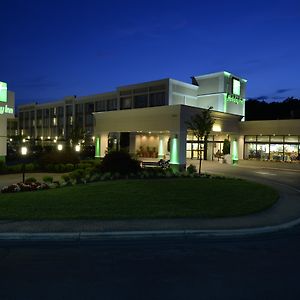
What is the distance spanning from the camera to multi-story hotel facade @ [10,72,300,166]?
31.2m

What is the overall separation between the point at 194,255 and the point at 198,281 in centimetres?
149

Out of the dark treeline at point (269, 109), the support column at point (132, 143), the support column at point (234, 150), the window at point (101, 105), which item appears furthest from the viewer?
the dark treeline at point (269, 109)

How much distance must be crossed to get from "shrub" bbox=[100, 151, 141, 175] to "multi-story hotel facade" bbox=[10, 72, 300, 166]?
900 cm

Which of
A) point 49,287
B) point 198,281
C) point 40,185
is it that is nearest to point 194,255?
point 198,281

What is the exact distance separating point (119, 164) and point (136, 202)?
8738 millimetres

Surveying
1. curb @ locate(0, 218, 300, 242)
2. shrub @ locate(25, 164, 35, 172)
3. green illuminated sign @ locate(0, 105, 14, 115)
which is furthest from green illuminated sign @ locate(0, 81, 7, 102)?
curb @ locate(0, 218, 300, 242)

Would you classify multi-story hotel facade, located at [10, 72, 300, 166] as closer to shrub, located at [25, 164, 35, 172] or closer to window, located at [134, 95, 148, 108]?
window, located at [134, 95, 148, 108]

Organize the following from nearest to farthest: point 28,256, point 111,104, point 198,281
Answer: point 198,281, point 28,256, point 111,104

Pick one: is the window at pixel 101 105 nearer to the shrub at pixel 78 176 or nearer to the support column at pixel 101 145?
the support column at pixel 101 145

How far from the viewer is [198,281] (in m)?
5.72

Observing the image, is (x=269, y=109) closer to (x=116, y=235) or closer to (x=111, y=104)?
(x=111, y=104)

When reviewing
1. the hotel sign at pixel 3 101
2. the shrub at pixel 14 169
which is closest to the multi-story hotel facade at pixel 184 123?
the shrub at pixel 14 169

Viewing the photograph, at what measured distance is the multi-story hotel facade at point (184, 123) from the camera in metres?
31.2

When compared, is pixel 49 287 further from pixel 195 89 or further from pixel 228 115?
pixel 195 89
